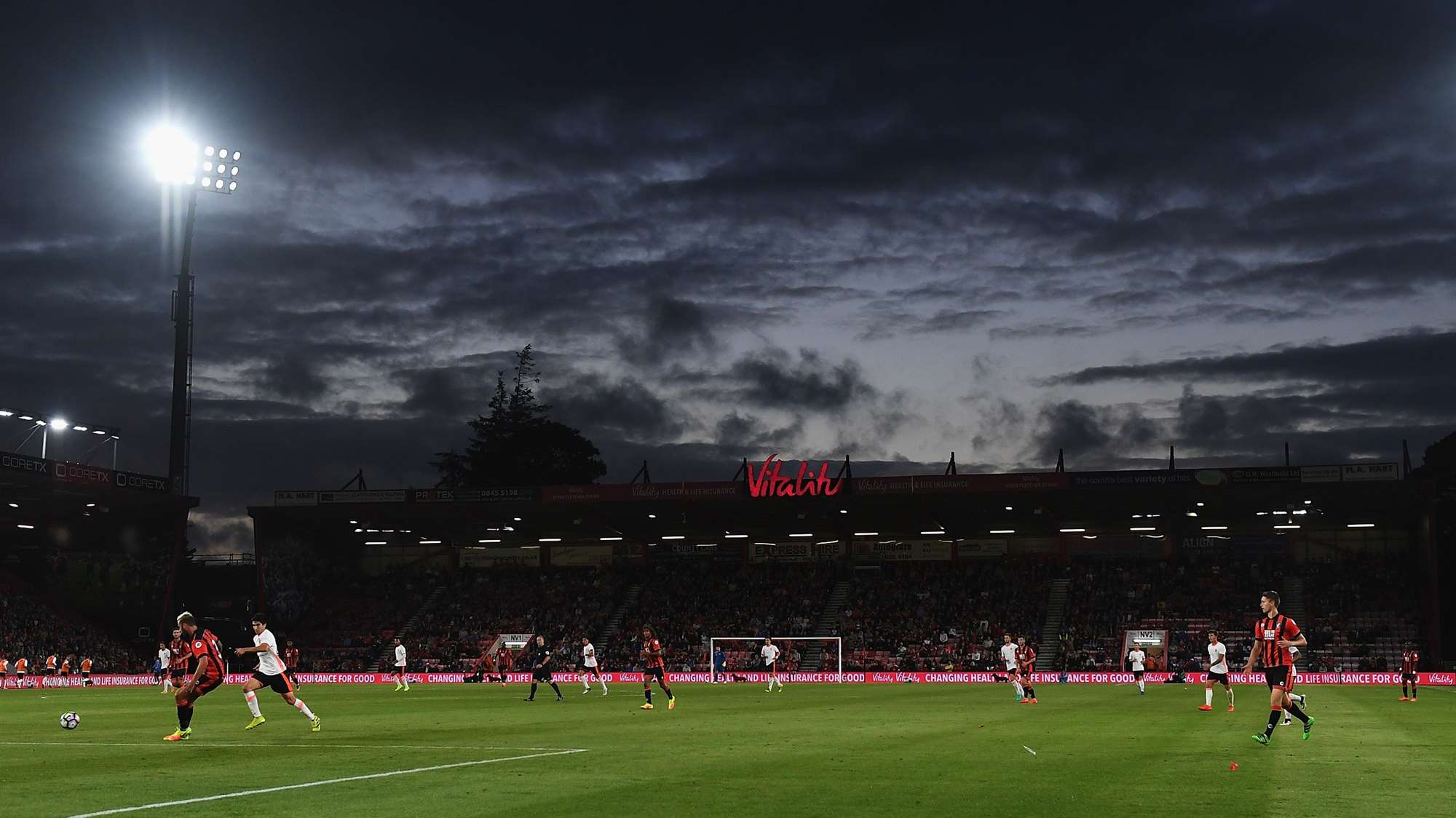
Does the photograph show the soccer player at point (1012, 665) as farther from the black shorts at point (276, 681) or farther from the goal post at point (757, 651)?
the black shorts at point (276, 681)

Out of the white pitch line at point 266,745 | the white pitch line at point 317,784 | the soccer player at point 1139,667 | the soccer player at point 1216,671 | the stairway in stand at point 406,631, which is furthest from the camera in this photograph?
the stairway in stand at point 406,631

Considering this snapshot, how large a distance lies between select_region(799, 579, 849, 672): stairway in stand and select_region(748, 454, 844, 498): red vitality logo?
8354 millimetres

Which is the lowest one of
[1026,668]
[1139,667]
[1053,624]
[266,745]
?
[1139,667]

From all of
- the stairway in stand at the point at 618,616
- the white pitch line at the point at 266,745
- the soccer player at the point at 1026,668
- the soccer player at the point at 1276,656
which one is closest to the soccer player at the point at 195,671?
the white pitch line at the point at 266,745

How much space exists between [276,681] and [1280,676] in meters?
17.5

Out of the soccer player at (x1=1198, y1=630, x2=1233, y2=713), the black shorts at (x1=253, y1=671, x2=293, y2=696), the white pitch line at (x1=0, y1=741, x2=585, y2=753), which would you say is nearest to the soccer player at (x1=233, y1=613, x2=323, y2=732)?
the black shorts at (x1=253, y1=671, x2=293, y2=696)

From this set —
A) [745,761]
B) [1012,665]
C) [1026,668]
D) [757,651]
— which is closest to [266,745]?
[745,761]

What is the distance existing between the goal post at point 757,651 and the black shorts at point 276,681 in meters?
38.5

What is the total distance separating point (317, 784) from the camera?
1533cm

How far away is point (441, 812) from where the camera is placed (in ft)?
42.3

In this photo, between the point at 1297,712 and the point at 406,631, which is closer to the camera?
the point at 1297,712

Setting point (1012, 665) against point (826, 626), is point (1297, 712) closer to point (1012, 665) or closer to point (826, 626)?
point (1012, 665)

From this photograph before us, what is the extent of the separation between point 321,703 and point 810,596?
1498 inches

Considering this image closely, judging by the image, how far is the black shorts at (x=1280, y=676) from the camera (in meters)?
20.0
